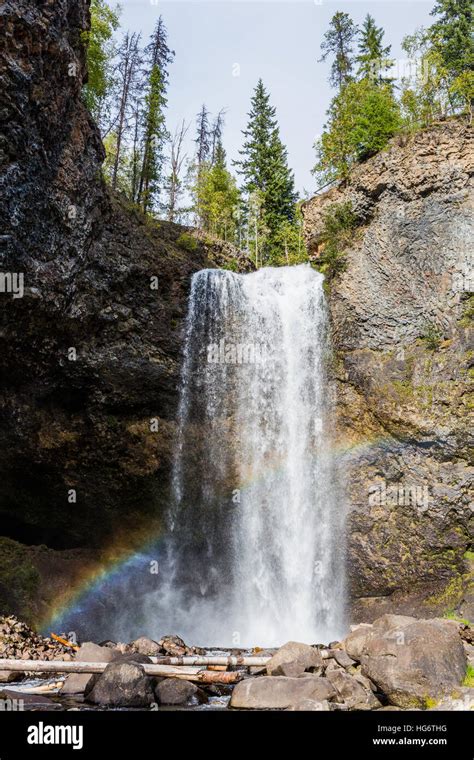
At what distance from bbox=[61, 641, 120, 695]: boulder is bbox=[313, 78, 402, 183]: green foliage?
18.1 meters

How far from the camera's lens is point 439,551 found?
54.5 ft

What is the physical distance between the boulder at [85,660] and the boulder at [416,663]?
4.95m

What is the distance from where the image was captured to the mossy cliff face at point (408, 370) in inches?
659

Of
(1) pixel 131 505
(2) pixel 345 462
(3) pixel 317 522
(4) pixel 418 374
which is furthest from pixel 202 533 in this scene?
(4) pixel 418 374

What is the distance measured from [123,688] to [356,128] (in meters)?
20.7

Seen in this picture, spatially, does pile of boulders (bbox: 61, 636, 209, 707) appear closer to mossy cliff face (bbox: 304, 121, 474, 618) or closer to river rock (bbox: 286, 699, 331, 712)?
river rock (bbox: 286, 699, 331, 712)

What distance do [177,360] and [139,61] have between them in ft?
75.5

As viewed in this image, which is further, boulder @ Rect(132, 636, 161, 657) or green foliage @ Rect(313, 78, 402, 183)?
green foliage @ Rect(313, 78, 402, 183)

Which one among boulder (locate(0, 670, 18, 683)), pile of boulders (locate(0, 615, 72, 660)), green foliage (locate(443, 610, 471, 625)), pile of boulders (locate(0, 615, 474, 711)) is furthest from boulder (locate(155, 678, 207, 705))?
green foliage (locate(443, 610, 471, 625))

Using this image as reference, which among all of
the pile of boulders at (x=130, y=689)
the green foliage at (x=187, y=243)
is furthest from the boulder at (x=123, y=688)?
the green foliage at (x=187, y=243)

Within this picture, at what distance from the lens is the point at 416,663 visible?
886cm

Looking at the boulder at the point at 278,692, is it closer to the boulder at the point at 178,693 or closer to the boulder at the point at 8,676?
the boulder at the point at 178,693

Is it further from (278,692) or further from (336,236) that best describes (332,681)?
(336,236)

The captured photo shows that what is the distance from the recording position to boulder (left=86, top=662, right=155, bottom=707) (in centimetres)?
893
